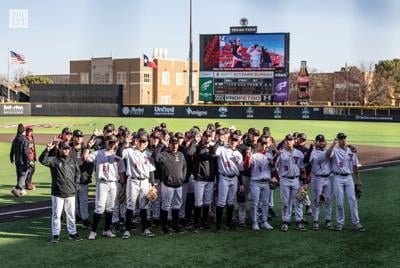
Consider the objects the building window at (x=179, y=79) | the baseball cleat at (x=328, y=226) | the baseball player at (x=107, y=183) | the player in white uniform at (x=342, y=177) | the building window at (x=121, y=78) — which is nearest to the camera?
the baseball player at (x=107, y=183)

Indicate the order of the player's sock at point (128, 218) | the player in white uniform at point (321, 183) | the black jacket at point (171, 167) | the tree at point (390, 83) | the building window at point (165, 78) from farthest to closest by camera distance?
the building window at point (165, 78), the tree at point (390, 83), the player in white uniform at point (321, 183), the black jacket at point (171, 167), the player's sock at point (128, 218)

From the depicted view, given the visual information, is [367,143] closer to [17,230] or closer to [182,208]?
[182,208]

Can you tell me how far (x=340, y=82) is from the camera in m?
63.6

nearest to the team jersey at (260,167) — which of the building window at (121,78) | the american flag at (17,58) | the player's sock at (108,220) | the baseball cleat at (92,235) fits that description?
the player's sock at (108,220)

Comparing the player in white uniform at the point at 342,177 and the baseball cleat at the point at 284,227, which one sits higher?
the player in white uniform at the point at 342,177

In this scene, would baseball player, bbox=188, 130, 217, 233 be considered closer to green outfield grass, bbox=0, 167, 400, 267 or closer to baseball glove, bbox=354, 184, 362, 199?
green outfield grass, bbox=0, 167, 400, 267

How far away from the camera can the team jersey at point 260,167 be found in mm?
7828

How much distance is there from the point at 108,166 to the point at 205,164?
1.58 meters

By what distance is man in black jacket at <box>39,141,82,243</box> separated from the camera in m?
6.91

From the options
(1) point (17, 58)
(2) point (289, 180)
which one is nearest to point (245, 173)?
(2) point (289, 180)

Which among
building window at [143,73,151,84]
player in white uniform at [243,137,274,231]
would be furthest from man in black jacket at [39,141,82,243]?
building window at [143,73,151,84]

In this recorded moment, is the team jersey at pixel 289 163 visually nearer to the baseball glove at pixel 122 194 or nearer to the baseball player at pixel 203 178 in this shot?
the baseball player at pixel 203 178

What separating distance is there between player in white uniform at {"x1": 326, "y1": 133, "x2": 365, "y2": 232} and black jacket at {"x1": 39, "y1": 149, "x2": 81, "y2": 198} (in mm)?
4136

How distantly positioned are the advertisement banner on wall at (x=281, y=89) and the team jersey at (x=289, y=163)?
29.0 meters
